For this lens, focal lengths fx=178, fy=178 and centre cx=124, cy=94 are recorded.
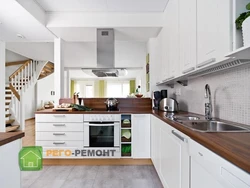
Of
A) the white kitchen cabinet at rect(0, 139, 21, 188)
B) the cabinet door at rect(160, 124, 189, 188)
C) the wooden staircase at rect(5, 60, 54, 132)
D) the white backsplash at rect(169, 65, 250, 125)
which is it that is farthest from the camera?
the wooden staircase at rect(5, 60, 54, 132)

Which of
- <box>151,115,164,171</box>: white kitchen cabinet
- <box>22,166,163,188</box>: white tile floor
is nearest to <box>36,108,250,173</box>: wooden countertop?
<box>151,115,164,171</box>: white kitchen cabinet

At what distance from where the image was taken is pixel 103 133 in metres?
2.81

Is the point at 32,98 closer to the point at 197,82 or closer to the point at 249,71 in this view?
the point at 197,82

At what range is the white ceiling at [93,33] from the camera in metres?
3.06

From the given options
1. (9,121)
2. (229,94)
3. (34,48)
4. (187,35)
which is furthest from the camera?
(9,121)

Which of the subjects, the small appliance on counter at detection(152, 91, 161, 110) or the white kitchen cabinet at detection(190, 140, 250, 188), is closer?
the white kitchen cabinet at detection(190, 140, 250, 188)

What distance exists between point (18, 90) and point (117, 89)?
6.45 m

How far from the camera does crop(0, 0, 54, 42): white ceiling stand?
235cm

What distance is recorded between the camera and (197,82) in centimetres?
227

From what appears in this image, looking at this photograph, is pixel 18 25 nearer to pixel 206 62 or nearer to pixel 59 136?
pixel 59 136

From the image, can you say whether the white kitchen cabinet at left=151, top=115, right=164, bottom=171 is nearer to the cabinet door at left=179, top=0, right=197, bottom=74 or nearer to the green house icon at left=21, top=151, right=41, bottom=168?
the cabinet door at left=179, top=0, right=197, bottom=74

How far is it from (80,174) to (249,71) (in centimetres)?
238

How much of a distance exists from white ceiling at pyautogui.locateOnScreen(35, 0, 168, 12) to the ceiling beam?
0.25 feet

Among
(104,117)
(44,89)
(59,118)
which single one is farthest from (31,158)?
(44,89)
